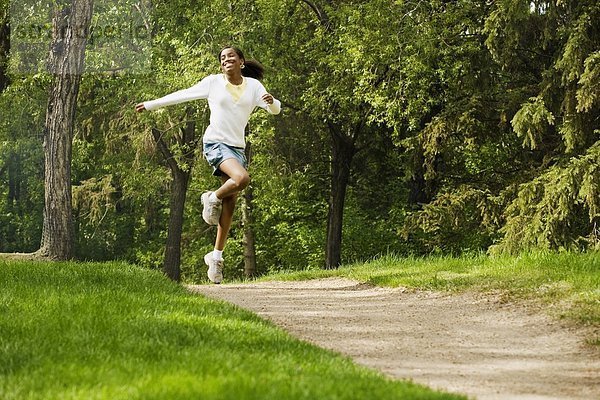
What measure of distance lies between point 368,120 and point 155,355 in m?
15.8

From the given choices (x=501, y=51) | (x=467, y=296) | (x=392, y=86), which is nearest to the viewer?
(x=467, y=296)

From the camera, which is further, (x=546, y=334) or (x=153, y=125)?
(x=153, y=125)

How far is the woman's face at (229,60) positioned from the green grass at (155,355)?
2.60 meters

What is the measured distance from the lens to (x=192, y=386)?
499 centimetres

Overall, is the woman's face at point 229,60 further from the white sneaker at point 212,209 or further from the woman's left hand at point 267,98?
the white sneaker at point 212,209

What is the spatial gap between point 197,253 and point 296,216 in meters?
5.64

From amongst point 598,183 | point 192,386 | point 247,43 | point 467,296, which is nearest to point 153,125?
point 247,43

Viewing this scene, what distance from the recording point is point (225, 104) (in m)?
10.1

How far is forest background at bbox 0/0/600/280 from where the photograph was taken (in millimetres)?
16516

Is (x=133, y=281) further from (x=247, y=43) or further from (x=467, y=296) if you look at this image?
(x=247, y=43)

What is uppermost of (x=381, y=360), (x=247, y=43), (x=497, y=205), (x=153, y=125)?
(x=247, y=43)

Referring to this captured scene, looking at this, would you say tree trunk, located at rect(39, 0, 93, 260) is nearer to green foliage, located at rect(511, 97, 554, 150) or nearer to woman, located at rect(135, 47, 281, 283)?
woman, located at rect(135, 47, 281, 283)

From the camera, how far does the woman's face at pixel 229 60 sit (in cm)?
1013

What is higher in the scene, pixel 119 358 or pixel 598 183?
pixel 598 183
